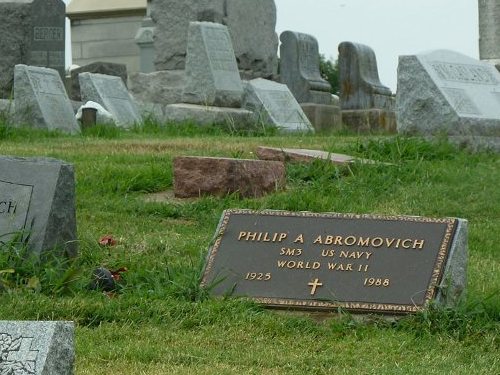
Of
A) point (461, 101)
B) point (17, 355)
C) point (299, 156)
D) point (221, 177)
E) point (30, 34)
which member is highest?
point (17, 355)

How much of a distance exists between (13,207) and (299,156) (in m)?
3.37

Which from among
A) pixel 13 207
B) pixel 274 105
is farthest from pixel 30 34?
pixel 13 207

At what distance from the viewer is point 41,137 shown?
42.7 ft

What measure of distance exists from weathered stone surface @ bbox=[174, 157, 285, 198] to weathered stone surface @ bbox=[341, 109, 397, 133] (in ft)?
31.1

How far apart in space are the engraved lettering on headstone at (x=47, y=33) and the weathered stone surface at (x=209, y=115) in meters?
3.93

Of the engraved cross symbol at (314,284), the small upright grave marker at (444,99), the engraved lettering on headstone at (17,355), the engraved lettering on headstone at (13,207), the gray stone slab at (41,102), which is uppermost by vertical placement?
the engraved lettering on headstone at (17,355)

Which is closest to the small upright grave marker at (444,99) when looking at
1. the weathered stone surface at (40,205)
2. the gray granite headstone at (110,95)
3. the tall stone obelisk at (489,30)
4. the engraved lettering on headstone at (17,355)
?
the weathered stone surface at (40,205)

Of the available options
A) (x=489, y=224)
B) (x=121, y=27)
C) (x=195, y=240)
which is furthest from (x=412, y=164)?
(x=121, y=27)

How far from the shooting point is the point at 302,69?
2220cm

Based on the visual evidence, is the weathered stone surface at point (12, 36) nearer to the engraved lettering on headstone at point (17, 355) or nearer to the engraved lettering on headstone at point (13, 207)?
the engraved lettering on headstone at point (13, 207)

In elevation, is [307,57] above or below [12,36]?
below

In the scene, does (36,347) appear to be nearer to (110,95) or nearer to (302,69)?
(110,95)

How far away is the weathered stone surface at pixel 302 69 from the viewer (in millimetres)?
21922

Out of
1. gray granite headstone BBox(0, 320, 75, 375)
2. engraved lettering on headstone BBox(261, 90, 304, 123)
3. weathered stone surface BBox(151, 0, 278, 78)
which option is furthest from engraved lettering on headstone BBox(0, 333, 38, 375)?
weathered stone surface BBox(151, 0, 278, 78)
